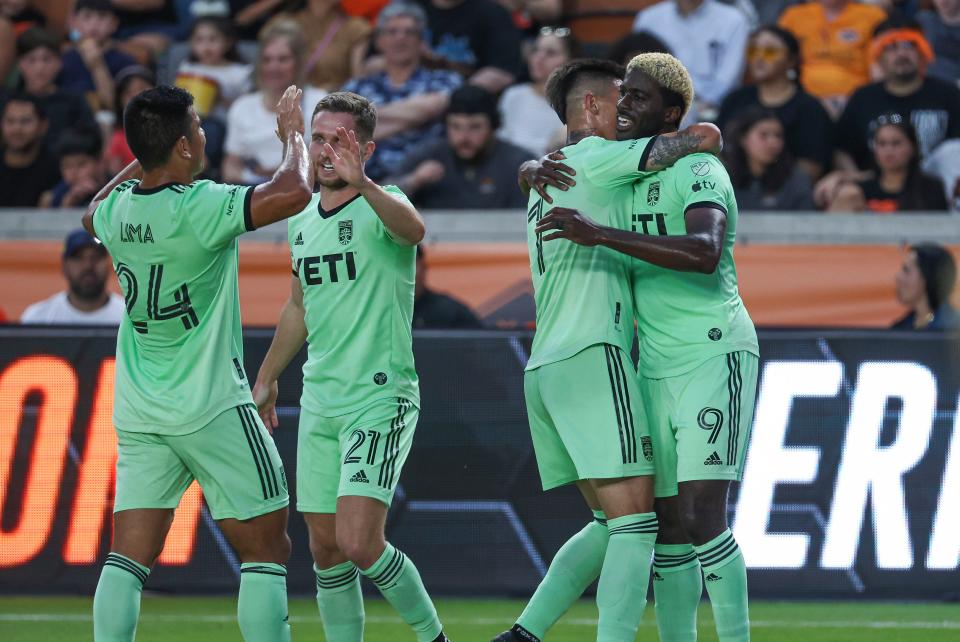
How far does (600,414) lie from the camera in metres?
5.64

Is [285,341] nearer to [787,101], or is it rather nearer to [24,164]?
[787,101]

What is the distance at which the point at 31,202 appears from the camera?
12.0 m

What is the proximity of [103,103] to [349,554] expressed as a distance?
8.51 metres

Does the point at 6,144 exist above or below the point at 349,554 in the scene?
above

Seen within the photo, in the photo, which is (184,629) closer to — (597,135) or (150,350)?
(150,350)

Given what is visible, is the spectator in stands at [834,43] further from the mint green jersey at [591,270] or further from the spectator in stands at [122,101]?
the mint green jersey at [591,270]

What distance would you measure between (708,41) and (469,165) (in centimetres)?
264

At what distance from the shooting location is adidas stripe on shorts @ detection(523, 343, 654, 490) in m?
5.60

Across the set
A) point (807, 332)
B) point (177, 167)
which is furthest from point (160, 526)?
point (807, 332)

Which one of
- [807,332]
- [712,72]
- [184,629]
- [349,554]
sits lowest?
[184,629]

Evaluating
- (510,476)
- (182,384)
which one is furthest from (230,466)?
(510,476)

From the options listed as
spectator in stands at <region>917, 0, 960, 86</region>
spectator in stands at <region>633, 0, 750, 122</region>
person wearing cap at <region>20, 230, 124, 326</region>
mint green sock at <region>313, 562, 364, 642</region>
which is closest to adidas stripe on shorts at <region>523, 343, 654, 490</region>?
mint green sock at <region>313, 562, 364, 642</region>

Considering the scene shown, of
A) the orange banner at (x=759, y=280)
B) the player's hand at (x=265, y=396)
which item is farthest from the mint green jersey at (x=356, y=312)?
the orange banner at (x=759, y=280)

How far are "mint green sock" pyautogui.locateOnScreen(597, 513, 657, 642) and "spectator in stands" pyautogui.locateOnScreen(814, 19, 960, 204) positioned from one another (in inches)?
251
